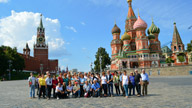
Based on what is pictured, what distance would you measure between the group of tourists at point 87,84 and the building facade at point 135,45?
45113 millimetres

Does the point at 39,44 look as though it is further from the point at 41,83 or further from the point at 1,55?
the point at 41,83

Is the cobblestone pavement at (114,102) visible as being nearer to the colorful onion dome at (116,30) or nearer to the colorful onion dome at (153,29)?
the colorful onion dome at (116,30)

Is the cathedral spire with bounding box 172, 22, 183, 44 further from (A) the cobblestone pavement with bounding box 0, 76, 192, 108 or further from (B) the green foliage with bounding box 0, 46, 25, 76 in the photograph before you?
(A) the cobblestone pavement with bounding box 0, 76, 192, 108

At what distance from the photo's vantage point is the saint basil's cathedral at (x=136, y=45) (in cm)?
5750

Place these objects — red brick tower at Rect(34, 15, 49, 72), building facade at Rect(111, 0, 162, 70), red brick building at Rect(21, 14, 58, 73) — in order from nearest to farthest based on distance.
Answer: building facade at Rect(111, 0, 162, 70) → red brick building at Rect(21, 14, 58, 73) → red brick tower at Rect(34, 15, 49, 72)

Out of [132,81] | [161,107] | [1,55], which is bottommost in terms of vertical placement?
[161,107]

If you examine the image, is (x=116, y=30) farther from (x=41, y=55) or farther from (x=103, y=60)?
(x=41, y=55)

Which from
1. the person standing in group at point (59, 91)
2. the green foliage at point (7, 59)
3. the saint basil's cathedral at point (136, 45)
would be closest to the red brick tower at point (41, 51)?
the green foliage at point (7, 59)

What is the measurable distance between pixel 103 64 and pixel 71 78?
57098 millimetres

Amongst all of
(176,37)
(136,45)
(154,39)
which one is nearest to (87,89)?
(136,45)

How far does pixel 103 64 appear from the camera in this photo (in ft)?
226

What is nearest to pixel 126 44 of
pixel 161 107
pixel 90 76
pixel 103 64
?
pixel 103 64

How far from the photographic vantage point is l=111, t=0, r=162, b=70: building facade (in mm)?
57438

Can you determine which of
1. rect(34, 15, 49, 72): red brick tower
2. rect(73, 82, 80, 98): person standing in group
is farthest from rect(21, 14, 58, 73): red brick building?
rect(73, 82, 80, 98): person standing in group
